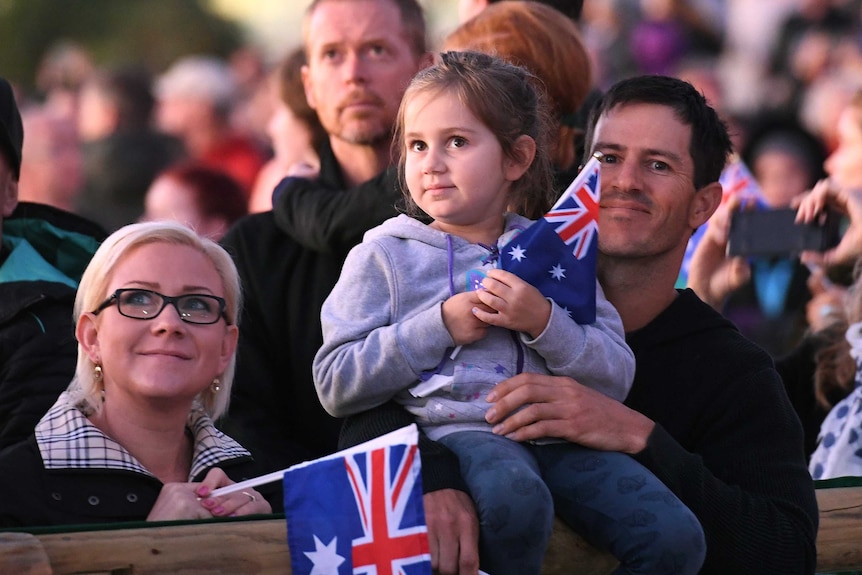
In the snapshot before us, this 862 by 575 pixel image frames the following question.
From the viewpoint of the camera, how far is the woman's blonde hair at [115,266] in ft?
10.9

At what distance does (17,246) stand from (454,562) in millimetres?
1892

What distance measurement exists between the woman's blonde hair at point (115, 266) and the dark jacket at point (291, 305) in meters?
0.87

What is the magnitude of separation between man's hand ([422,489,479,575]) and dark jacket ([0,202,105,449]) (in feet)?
4.15

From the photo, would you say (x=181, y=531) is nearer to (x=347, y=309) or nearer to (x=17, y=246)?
(x=347, y=309)

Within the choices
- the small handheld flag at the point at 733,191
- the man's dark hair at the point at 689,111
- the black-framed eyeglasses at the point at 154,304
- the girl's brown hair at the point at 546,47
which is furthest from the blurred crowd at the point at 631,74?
the black-framed eyeglasses at the point at 154,304

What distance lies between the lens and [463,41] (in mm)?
4496

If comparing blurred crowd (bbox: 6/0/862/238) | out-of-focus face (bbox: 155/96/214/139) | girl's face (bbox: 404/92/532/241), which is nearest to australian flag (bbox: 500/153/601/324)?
girl's face (bbox: 404/92/532/241)

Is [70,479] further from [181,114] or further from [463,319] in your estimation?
[181,114]

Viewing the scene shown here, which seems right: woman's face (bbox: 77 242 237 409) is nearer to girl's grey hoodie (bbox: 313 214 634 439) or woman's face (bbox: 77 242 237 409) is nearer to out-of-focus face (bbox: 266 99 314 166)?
girl's grey hoodie (bbox: 313 214 634 439)

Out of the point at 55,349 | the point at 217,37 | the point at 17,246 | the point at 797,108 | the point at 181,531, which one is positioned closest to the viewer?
the point at 181,531

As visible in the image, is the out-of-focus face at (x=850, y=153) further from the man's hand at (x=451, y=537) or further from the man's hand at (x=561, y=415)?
the man's hand at (x=451, y=537)

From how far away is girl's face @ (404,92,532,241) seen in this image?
125 inches

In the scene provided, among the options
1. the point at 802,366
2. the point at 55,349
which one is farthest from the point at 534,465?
the point at 802,366

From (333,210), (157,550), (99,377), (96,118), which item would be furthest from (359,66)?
(96,118)
